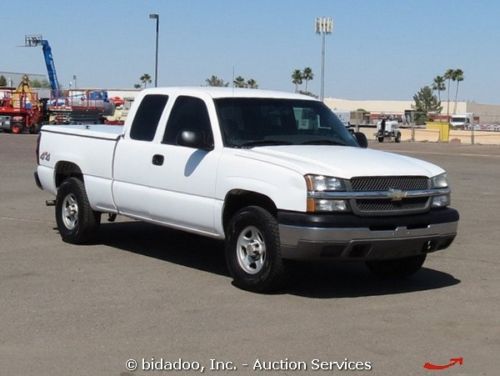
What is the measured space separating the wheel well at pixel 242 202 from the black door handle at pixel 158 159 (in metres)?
1.09

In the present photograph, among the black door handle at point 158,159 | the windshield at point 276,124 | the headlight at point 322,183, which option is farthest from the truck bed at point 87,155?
the headlight at point 322,183

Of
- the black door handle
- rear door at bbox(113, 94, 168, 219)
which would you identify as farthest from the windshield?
rear door at bbox(113, 94, 168, 219)

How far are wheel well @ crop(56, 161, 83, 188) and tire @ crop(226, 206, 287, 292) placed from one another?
3065mm

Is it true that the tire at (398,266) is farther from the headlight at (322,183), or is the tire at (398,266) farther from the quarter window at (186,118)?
the quarter window at (186,118)

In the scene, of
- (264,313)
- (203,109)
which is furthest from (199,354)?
(203,109)

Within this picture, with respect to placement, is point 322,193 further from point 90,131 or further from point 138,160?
point 90,131

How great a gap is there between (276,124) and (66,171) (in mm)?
3284

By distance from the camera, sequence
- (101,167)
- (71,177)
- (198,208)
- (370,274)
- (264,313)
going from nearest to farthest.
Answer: (264,313) < (198,208) < (370,274) < (101,167) < (71,177)

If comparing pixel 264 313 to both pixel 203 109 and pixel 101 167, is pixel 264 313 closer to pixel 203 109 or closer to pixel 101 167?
pixel 203 109

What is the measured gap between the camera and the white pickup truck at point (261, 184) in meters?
7.00

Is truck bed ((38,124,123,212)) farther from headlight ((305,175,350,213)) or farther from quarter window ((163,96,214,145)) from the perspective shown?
headlight ((305,175,350,213))

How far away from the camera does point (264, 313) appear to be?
6711 mm

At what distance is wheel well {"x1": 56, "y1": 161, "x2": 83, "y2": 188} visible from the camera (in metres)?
9.98

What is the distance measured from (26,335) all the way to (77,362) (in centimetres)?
81
